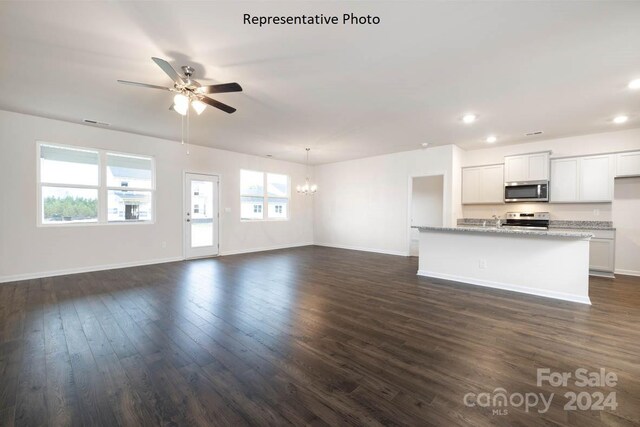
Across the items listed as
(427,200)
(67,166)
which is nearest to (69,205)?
(67,166)

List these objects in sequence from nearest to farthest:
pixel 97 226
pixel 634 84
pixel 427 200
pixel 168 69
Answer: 1. pixel 168 69
2. pixel 634 84
3. pixel 97 226
4. pixel 427 200

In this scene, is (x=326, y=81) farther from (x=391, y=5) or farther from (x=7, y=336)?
(x=7, y=336)

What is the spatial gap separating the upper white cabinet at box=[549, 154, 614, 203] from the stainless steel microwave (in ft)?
0.63

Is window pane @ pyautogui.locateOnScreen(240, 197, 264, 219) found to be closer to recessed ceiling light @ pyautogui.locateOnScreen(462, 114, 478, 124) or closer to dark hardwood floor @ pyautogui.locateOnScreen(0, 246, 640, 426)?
dark hardwood floor @ pyautogui.locateOnScreen(0, 246, 640, 426)

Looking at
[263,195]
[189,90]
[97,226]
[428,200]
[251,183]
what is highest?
[189,90]

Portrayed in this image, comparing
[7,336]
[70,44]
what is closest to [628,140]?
[70,44]

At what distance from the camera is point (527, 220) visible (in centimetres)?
580

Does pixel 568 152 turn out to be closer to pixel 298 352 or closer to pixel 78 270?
pixel 298 352

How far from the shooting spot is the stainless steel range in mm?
5664

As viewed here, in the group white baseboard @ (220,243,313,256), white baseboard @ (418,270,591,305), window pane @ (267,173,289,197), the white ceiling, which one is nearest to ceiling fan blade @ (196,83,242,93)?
the white ceiling

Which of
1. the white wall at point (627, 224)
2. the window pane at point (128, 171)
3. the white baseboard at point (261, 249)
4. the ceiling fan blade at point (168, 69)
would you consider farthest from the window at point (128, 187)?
the white wall at point (627, 224)

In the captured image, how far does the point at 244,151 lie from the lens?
713 centimetres

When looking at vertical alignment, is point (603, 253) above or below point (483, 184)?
below

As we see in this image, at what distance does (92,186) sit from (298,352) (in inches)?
213
